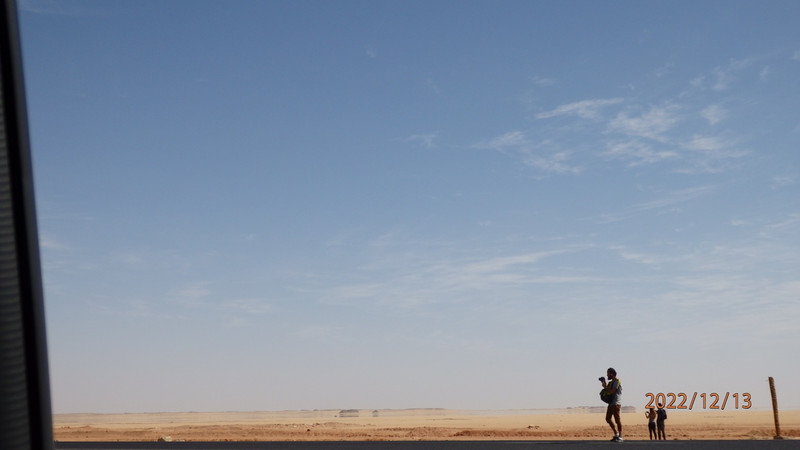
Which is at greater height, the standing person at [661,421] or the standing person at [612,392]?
the standing person at [612,392]

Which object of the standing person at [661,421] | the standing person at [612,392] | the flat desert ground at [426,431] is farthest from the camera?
the flat desert ground at [426,431]

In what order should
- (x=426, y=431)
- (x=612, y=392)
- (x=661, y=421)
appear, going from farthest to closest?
1. (x=426, y=431)
2. (x=661, y=421)
3. (x=612, y=392)

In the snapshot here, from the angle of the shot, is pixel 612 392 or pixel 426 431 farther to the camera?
pixel 426 431

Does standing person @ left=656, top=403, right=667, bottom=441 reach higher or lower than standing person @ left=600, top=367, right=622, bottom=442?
lower

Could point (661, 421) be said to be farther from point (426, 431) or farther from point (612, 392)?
point (426, 431)

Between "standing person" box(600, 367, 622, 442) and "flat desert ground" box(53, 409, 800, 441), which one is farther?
"flat desert ground" box(53, 409, 800, 441)

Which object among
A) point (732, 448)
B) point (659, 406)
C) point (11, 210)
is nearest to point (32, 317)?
point (11, 210)

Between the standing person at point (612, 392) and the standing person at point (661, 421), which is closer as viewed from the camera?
the standing person at point (612, 392)

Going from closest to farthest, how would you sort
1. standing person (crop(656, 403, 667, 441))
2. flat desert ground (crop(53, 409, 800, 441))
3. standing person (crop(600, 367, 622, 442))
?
standing person (crop(600, 367, 622, 442)) → standing person (crop(656, 403, 667, 441)) → flat desert ground (crop(53, 409, 800, 441))

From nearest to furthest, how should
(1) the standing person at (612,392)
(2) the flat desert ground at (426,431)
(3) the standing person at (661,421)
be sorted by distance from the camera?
(1) the standing person at (612,392) < (3) the standing person at (661,421) < (2) the flat desert ground at (426,431)

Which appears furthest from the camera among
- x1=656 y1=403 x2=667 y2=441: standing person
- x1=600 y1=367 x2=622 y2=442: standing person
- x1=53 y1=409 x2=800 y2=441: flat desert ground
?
x1=53 y1=409 x2=800 y2=441: flat desert ground

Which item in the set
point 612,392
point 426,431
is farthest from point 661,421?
point 426,431

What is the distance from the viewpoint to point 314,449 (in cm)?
1995

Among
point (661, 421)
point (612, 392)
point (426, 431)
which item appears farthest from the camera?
point (426, 431)
